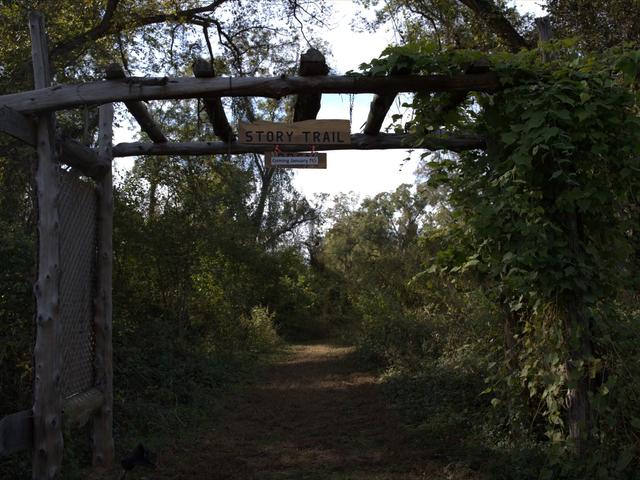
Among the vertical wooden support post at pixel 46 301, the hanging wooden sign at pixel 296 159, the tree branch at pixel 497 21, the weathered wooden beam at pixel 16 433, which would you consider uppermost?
the tree branch at pixel 497 21

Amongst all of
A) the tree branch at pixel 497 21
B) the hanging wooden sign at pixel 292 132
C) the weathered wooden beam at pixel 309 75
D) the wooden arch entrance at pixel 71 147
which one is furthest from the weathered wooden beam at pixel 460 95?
the tree branch at pixel 497 21

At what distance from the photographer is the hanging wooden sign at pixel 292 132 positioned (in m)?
5.98

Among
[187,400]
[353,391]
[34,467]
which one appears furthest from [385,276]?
[34,467]

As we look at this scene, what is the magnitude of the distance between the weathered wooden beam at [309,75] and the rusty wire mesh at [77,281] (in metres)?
2.25

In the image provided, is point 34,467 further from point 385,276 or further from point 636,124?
point 385,276

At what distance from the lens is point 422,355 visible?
12.4m

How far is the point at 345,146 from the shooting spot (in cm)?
630

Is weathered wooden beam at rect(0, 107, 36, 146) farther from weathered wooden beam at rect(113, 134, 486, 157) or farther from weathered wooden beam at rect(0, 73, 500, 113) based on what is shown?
weathered wooden beam at rect(113, 134, 486, 157)

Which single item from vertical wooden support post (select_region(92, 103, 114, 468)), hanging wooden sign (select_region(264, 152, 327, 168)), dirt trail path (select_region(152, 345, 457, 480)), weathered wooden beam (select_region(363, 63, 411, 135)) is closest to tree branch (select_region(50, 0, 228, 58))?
vertical wooden support post (select_region(92, 103, 114, 468))

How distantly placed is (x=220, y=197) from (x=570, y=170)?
42.0 feet

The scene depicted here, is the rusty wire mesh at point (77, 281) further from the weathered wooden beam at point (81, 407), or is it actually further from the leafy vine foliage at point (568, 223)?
the leafy vine foliage at point (568, 223)

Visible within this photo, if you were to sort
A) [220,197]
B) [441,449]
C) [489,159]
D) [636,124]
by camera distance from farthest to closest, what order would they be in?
[220,197] < [441,449] < [489,159] < [636,124]

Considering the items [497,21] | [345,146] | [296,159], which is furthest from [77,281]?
[497,21]

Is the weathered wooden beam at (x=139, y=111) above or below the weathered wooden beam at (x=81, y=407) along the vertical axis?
above
